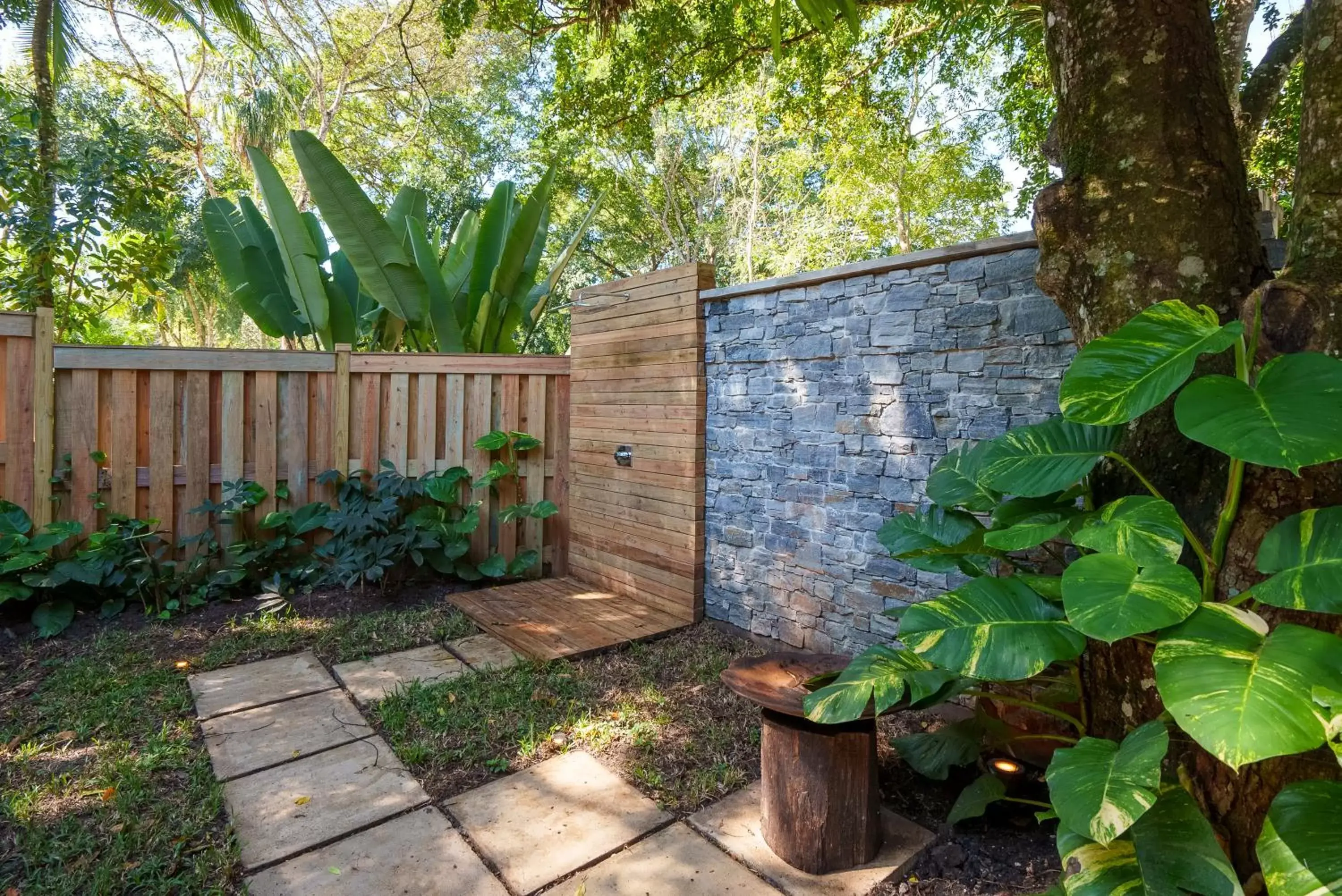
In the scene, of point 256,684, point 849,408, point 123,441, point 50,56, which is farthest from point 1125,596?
point 50,56

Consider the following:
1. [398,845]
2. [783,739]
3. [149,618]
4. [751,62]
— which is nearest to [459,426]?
[149,618]

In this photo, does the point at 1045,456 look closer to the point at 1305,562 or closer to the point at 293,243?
the point at 1305,562

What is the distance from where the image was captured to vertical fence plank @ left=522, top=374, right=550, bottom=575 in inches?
187

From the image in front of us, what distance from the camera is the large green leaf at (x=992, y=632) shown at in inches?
50.7

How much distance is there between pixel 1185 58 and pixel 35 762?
3989 millimetres

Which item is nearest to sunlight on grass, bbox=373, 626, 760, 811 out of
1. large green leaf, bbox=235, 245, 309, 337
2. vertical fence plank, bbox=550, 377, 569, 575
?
vertical fence plank, bbox=550, 377, 569, 575

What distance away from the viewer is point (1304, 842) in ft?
3.24

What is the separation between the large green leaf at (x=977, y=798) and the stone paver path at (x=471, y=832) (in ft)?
0.53

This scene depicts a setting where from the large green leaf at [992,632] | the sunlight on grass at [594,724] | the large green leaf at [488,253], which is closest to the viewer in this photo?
the large green leaf at [992,632]

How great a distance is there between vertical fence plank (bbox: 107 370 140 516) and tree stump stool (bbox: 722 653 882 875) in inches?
151

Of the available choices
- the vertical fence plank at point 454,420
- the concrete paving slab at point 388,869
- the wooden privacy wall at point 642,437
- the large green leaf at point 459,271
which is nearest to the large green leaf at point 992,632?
the concrete paving slab at point 388,869

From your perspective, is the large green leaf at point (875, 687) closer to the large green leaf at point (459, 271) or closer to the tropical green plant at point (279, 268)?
the large green leaf at point (459, 271)

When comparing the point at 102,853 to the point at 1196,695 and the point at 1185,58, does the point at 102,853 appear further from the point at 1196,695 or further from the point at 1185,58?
the point at 1185,58

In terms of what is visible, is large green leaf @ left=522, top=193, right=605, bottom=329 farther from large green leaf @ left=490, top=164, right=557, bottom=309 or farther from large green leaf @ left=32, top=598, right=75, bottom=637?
large green leaf @ left=32, top=598, right=75, bottom=637
